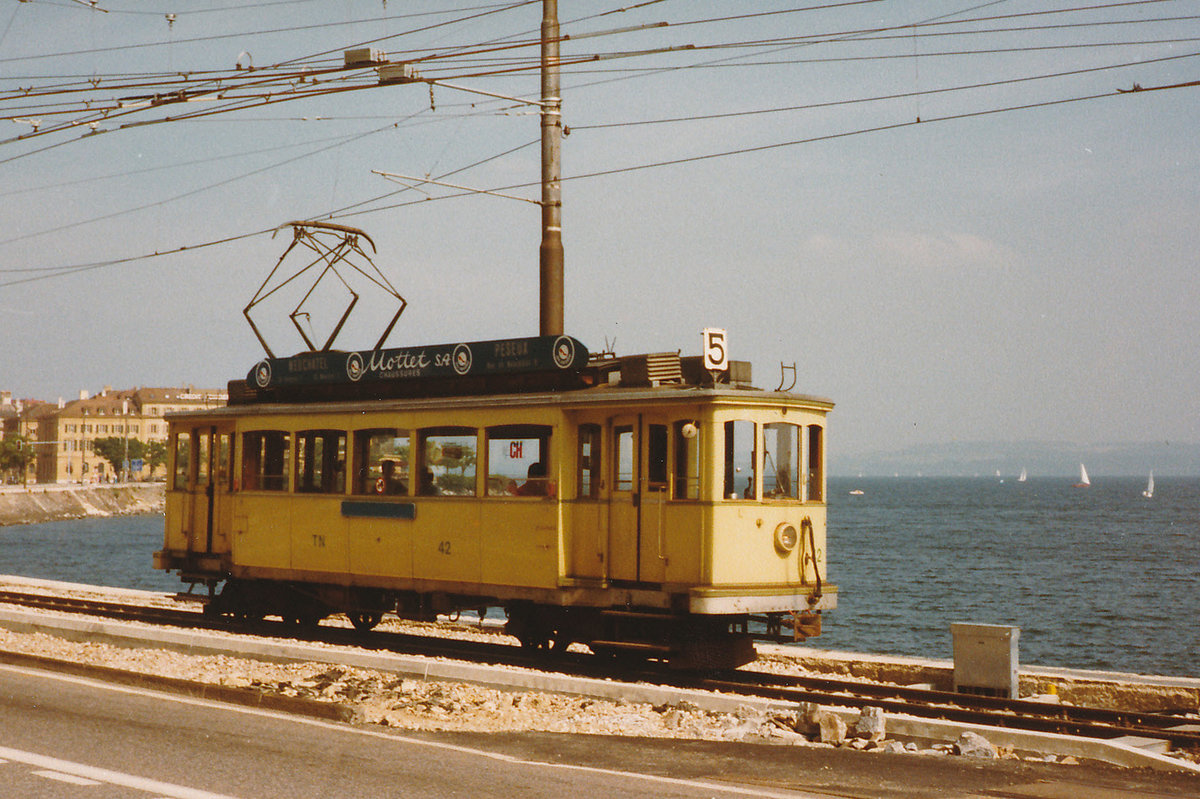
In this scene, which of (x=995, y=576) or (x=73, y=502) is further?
(x=73, y=502)

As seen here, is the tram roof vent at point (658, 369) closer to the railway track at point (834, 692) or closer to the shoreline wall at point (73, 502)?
the railway track at point (834, 692)

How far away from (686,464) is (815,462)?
1.85 m

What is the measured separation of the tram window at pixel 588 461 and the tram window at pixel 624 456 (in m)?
0.26

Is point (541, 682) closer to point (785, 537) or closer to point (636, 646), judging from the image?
point (636, 646)

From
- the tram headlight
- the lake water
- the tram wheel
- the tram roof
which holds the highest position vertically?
the tram roof

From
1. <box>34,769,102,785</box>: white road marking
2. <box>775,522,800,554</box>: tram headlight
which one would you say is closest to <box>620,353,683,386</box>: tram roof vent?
<box>775,522,800,554</box>: tram headlight

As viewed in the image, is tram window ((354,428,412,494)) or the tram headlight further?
tram window ((354,428,412,494))

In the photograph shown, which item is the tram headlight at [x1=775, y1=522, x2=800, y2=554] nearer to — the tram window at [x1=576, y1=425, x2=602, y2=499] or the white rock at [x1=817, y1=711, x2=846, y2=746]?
the tram window at [x1=576, y1=425, x2=602, y2=499]

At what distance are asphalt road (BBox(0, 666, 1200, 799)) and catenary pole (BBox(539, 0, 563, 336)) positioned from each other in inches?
327

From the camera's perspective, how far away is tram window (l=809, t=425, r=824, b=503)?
1376 cm

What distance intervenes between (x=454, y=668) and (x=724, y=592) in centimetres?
288

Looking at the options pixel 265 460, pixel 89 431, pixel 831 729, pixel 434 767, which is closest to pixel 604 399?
pixel 831 729

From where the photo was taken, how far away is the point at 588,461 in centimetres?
1370

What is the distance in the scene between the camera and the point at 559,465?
13617 mm
